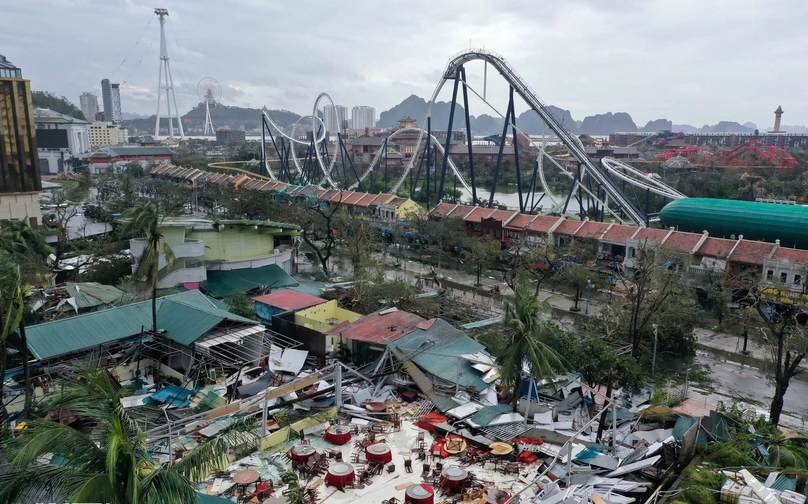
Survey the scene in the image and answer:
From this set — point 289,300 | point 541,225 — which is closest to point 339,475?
point 289,300

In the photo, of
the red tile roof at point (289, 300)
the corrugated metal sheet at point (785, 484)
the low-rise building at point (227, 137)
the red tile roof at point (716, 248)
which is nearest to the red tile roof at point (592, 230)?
the red tile roof at point (716, 248)

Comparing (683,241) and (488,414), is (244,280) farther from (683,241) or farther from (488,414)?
(683,241)

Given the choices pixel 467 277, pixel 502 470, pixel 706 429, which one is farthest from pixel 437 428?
pixel 467 277

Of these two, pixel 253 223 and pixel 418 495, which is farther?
pixel 253 223

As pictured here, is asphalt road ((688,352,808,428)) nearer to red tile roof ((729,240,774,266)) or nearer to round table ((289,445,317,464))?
red tile roof ((729,240,774,266))

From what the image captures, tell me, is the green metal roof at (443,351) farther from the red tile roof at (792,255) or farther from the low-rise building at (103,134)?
the low-rise building at (103,134)

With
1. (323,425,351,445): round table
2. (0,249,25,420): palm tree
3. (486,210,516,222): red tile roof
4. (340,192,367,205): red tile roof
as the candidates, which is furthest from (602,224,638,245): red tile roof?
(0,249,25,420): palm tree
